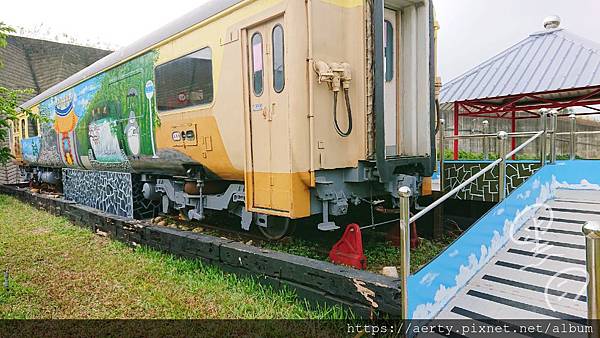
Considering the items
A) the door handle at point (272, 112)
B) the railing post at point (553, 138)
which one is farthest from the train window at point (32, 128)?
the railing post at point (553, 138)

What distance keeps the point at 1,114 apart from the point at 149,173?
333 centimetres

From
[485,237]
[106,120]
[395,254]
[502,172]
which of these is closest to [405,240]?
[485,237]

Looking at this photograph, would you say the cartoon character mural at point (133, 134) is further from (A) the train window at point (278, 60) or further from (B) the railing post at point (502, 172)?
(B) the railing post at point (502, 172)

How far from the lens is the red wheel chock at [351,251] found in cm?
472

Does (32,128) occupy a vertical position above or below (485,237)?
above

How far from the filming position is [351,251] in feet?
15.8

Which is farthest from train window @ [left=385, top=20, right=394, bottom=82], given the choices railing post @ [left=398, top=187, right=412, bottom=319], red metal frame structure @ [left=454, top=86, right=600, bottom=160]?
red metal frame structure @ [left=454, top=86, right=600, bottom=160]

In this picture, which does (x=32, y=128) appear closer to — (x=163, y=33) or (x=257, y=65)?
(x=163, y=33)

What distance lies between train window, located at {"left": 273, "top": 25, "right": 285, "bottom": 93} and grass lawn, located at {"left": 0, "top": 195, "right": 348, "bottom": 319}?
2115 millimetres

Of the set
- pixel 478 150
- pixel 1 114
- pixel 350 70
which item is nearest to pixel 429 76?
pixel 350 70

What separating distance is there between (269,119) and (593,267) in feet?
11.2

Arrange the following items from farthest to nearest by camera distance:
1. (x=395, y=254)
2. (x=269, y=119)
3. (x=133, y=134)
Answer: (x=133, y=134) → (x=395, y=254) → (x=269, y=119)

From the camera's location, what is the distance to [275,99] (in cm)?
468

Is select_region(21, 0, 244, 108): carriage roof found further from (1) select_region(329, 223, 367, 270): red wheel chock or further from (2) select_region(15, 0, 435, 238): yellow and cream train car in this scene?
(1) select_region(329, 223, 367, 270): red wheel chock
